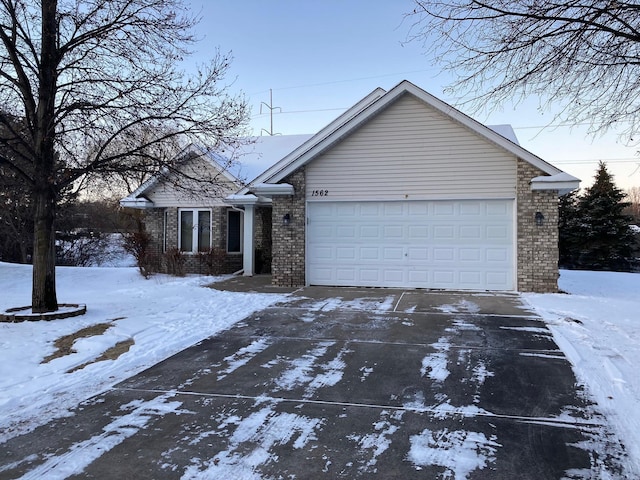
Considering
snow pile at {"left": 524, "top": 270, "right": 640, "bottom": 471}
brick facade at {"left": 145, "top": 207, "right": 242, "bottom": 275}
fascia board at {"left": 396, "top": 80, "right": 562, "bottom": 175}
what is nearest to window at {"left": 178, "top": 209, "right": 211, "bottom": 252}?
brick facade at {"left": 145, "top": 207, "right": 242, "bottom": 275}

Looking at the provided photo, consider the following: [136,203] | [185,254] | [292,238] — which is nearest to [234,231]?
[185,254]

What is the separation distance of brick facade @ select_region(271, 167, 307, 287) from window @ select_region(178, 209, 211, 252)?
5060 millimetres

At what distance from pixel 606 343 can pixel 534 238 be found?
208 inches

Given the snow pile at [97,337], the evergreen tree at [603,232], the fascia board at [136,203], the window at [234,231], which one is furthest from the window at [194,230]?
the evergreen tree at [603,232]

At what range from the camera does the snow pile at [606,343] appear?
434cm

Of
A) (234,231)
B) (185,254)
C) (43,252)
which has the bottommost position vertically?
(185,254)

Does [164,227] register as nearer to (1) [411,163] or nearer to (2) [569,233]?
(1) [411,163]

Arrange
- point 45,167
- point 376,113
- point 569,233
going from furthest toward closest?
point 569,233
point 376,113
point 45,167

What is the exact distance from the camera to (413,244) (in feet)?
41.0

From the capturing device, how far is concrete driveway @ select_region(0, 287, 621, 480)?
11.2ft

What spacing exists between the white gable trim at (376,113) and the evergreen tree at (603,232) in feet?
63.4

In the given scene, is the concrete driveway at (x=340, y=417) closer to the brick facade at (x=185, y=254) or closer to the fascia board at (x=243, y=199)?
the fascia board at (x=243, y=199)

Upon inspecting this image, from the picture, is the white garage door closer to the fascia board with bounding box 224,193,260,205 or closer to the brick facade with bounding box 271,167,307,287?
the brick facade with bounding box 271,167,307,287

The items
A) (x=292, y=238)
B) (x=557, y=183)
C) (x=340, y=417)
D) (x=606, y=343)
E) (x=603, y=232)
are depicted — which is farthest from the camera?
(x=603, y=232)
